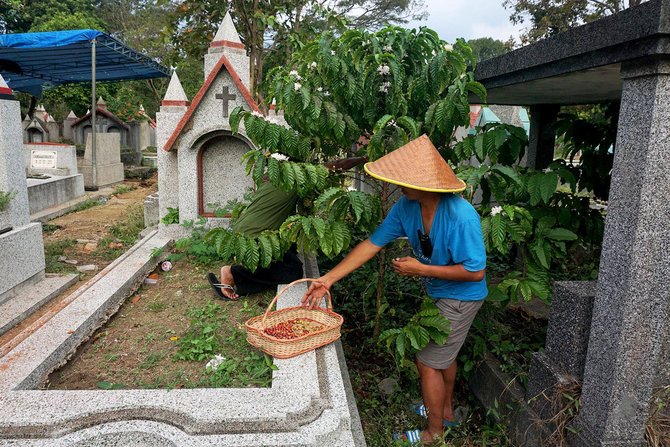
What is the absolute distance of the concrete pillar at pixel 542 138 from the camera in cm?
599

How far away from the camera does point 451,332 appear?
9.84 ft

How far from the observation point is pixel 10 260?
5.17 m

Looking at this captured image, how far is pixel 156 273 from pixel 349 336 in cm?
223

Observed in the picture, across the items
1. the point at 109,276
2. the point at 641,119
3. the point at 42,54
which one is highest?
the point at 42,54

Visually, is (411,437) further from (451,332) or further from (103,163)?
(103,163)

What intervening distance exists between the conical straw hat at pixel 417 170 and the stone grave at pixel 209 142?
12.1 feet

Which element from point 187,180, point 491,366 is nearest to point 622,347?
point 491,366

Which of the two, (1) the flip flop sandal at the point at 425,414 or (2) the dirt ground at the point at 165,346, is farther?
→ (1) the flip flop sandal at the point at 425,414

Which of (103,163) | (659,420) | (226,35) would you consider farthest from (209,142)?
(103,163)

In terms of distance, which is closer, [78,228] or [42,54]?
[78,228]

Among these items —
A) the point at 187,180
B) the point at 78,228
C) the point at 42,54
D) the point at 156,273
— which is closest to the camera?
the point at 156,273

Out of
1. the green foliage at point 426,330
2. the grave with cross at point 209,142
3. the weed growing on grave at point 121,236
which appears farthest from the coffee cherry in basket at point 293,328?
the weed growing on grave at point 121,236

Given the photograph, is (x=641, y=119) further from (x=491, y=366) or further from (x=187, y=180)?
(x=187, y=180)

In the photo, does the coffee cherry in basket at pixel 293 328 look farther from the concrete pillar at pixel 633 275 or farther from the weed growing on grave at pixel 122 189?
the weed growing on grave at pixel 122 189
